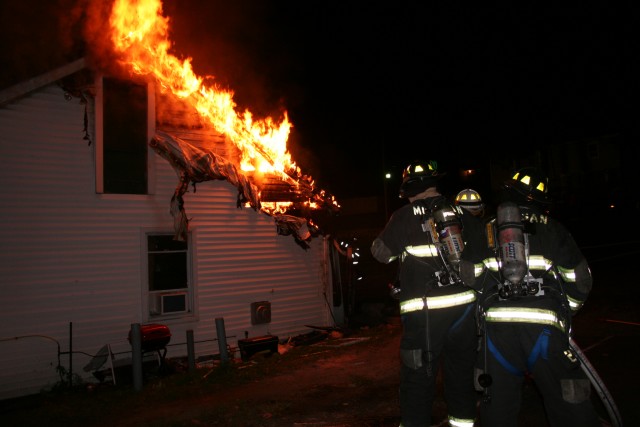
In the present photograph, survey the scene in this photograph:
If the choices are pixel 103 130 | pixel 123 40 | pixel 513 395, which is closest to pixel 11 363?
pixel 103 130

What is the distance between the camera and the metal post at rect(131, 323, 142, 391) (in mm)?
7434

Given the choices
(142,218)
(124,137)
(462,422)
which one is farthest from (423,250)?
(124,137)

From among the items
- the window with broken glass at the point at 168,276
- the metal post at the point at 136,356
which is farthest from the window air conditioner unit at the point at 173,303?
the metal post at the point at 136,356

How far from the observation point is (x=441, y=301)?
12.9ft

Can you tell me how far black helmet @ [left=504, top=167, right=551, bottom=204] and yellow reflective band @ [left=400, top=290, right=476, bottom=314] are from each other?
0.88 metres

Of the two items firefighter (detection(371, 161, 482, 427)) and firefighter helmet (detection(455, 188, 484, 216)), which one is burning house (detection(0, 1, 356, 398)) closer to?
firefighter helmet (detection(455, 188, 484, 216))

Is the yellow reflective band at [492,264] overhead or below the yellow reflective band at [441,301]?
overhead

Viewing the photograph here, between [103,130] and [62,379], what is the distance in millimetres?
4231

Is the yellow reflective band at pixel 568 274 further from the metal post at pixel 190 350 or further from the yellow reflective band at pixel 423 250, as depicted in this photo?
the metal post at pixel 190 350

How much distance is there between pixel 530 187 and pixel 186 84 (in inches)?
320

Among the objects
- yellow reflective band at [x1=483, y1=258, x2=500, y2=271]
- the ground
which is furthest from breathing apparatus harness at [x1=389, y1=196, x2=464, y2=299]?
the ground

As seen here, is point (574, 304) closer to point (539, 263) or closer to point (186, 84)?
point (539, 263)

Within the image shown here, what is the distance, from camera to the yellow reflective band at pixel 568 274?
3553 millimetres

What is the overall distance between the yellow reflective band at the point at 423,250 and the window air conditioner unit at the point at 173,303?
21.0 ft
